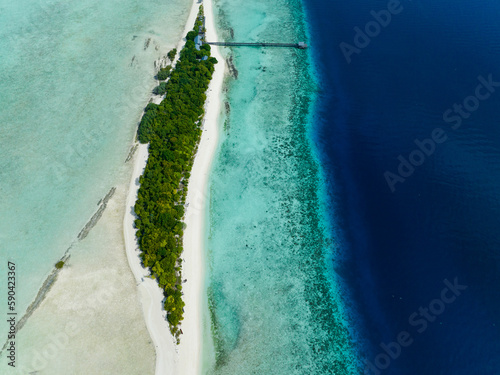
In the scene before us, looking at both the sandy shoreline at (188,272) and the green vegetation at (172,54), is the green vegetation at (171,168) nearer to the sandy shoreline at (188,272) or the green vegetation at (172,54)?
the sandy shoreline at (188,272)

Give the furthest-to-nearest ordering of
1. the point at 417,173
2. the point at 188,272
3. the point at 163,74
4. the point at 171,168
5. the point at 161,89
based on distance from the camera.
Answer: the point at 163,74 → the point at 161,89 → the point at 417,173 → the point at 171,168 → the point at 188,272

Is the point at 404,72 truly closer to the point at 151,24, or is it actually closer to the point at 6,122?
the point at 151,24

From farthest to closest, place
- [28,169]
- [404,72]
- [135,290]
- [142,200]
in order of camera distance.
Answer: [404,72] → [28,169] → [142,200] → [135,290]

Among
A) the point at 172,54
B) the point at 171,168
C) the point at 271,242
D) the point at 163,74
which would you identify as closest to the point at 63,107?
the point at 163,74

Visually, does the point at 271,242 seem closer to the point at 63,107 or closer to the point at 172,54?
the point at 63,107

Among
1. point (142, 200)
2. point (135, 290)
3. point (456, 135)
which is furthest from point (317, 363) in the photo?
point (456, 135)

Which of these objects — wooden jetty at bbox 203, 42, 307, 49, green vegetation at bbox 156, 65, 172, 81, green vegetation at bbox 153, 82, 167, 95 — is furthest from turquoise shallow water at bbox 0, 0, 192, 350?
wooden jetty at bbox 203, 42, 307, 49

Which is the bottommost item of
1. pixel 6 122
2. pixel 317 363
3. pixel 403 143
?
pixel 317 363
